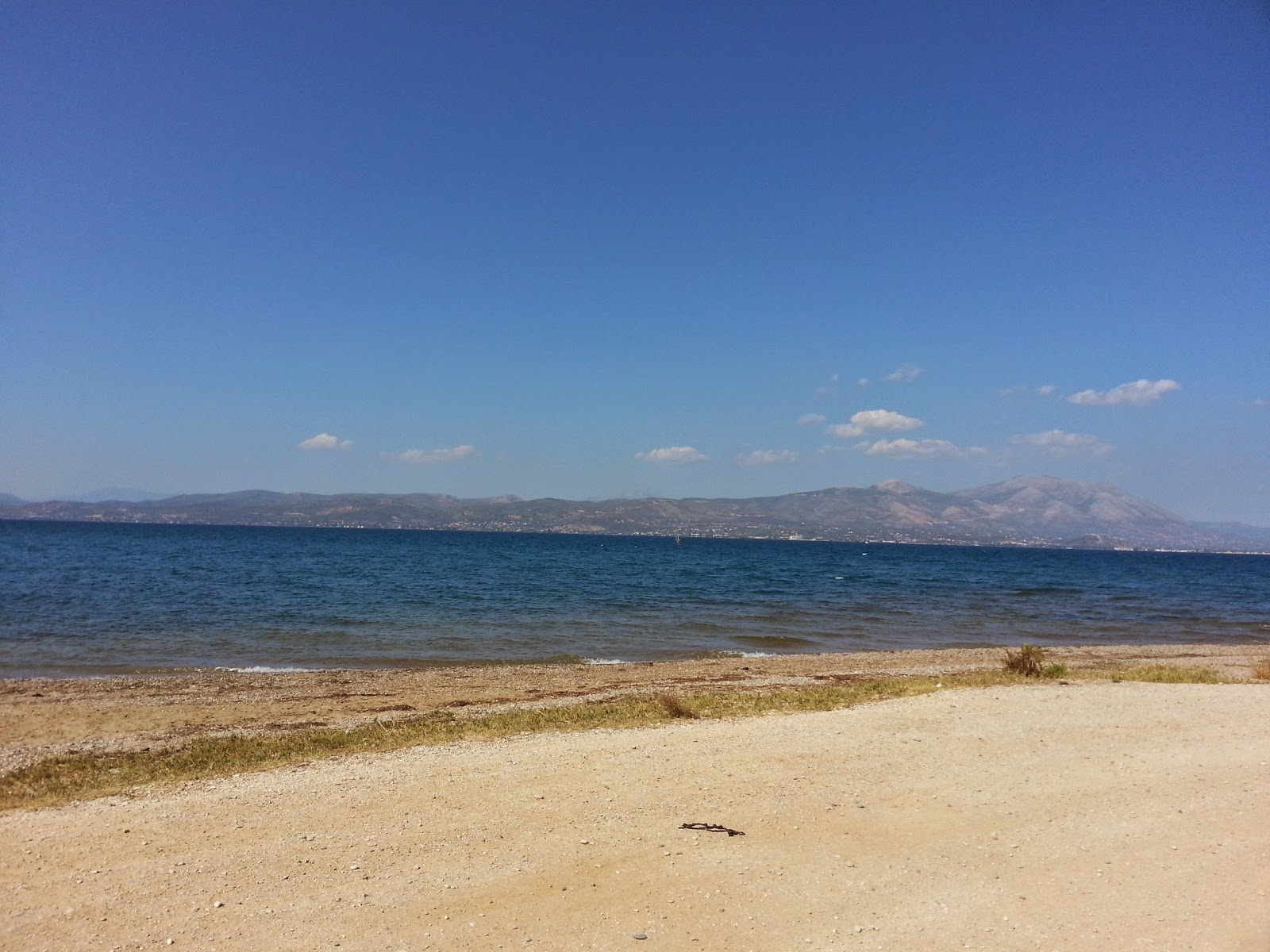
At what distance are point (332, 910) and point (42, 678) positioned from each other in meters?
21.3

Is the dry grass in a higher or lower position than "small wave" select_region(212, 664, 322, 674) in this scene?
higher

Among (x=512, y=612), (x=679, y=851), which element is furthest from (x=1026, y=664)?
(x=512, y=612)

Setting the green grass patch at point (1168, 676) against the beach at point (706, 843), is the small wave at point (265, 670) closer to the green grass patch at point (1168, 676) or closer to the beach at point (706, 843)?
the beach at point (706, 843)

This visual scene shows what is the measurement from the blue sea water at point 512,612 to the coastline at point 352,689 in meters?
2.51

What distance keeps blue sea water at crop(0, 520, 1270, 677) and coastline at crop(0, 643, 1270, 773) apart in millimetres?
2515

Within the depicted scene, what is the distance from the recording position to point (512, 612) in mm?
39594

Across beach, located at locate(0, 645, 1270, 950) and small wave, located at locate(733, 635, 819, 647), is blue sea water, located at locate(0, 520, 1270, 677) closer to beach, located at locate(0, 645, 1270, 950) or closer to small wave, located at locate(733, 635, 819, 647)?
small wave, located at locate(733, 635, 819, 647)

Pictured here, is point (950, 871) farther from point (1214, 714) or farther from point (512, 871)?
point (1214, 714)

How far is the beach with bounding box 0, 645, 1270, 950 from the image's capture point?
6617 mm

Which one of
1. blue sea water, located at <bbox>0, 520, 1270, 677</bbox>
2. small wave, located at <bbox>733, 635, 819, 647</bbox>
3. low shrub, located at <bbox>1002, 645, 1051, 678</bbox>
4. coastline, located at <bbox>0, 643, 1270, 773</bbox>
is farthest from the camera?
small wave, located at <bbox>733, 635, 819, 647</bbox>

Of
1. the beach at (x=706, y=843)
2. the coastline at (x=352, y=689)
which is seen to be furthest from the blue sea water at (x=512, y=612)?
the beach at (x=706, y=843)

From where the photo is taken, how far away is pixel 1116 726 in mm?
13531

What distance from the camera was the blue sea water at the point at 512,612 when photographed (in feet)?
91.9

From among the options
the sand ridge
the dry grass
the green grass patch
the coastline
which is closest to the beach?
the sand ridge
